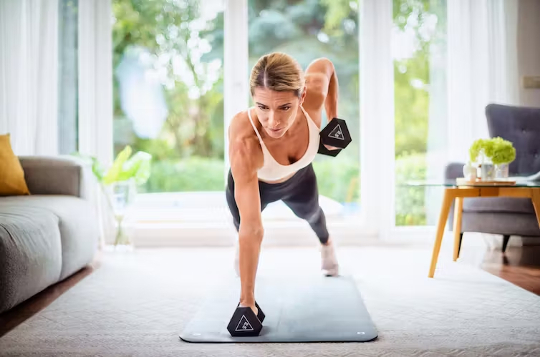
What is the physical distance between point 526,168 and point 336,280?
1.72m

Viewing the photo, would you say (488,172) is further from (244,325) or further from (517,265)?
(244,325)

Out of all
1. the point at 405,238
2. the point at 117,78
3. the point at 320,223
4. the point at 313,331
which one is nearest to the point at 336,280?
the point at 320,223

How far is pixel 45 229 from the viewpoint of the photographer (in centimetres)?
249

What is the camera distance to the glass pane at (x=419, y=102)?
4152 mm

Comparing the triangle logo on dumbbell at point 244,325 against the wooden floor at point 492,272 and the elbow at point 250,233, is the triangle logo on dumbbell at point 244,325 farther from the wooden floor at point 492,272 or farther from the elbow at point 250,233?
the wooden floor at point 492,272

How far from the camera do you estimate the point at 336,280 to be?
108 inches

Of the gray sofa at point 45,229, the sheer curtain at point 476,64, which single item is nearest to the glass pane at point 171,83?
the gray sofa at point 45,229

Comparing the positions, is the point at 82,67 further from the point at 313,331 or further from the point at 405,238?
the point at 313,331

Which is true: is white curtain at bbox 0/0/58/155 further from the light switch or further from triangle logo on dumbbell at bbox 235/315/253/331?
the light switch

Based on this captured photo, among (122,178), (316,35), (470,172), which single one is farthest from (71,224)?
(316,35)

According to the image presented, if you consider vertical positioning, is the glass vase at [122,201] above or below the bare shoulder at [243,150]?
below

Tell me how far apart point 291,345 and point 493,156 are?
5.26ft

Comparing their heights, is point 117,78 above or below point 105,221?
above

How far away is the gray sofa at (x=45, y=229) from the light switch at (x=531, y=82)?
10.4ft
